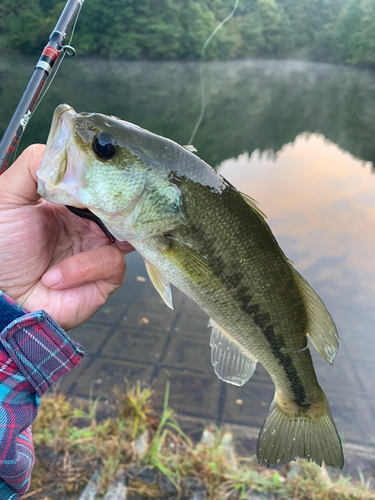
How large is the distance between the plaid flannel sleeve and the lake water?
9.67 feet

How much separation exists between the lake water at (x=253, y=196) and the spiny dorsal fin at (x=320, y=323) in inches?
118

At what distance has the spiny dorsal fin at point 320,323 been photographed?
4.43 feet

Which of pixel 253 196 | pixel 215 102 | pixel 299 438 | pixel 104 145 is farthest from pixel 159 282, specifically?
pixel 215 102

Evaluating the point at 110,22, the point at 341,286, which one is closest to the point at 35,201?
the point at 341,286

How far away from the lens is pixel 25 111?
6.40 ft

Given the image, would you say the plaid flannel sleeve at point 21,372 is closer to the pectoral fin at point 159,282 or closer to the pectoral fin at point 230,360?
the pectoral fin at point 159,282

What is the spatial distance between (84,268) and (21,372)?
476 millimetres

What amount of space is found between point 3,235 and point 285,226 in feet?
33.4

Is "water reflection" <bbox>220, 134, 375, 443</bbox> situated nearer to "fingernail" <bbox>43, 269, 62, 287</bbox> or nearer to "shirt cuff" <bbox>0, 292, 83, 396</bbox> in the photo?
"shirt cuff" <bbox>0, 292, 83, 396</bbox>

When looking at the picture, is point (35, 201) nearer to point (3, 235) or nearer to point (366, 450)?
point (3, 235)

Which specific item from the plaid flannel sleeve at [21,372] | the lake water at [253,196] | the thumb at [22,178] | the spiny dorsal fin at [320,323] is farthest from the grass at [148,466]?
the thumb at [22,178]

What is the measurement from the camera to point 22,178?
4.48 feet

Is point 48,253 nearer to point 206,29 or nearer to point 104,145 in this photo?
point 104,145

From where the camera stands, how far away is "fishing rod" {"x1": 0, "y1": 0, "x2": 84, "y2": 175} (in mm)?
1855
